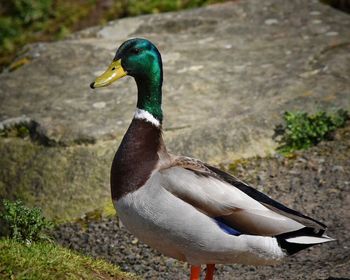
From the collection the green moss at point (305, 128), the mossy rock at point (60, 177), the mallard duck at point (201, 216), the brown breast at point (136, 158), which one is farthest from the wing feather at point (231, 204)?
the green moss at point (305, 128)

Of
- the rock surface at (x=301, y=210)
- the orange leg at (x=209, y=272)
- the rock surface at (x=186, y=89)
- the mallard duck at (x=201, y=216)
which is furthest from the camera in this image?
the rock surface at (x=186, y=89)

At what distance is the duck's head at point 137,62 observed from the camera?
4969mm

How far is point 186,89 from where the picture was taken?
24.3 ft

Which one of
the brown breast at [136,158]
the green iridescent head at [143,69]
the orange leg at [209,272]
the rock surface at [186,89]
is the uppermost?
the green iridescent head at [143,69]

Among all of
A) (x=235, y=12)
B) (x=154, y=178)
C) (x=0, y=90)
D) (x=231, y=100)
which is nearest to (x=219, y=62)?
(x=231, y=100)

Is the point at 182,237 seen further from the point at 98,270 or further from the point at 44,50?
the point at 44,50

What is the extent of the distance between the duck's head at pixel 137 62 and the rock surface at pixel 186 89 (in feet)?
5.40

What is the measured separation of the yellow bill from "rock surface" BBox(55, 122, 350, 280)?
139cm

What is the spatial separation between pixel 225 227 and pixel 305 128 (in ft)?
7.85

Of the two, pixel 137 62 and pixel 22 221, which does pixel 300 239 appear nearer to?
pixel 137 62

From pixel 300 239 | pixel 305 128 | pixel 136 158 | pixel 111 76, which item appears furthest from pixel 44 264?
pixel 305 128

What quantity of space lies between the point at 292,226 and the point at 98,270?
3.59ft

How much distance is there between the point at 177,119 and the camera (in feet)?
22.7

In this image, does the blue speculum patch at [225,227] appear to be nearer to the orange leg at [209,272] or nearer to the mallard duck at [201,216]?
the mallard duck at [201,216]
